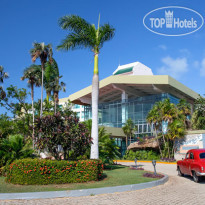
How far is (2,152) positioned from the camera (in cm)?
1344

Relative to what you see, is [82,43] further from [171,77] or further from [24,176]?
[171,77]

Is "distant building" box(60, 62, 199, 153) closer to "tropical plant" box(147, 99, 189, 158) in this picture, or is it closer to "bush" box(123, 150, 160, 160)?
"bush" box(123, 150, 160, 160)

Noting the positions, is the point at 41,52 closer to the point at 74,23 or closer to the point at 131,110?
the point at 74,23

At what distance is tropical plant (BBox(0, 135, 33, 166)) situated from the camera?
44.1ft

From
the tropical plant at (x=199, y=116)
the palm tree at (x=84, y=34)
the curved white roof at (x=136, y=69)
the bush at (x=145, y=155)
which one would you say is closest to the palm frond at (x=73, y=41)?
the palm tree at (x=84, y=34)

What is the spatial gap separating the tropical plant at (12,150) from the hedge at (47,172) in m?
3.14

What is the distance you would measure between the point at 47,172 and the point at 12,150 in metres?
4.77

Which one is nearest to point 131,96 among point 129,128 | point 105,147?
point 129,128

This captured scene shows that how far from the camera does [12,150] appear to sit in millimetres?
13859

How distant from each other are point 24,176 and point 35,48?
18628 mm

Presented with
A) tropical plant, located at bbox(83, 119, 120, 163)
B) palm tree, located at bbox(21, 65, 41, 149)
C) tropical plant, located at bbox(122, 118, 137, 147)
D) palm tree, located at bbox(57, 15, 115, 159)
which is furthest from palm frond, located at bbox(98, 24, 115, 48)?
tropical plant, located at bbox(122, 118, 137, 147)

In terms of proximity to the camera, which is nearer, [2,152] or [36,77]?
[2,152]

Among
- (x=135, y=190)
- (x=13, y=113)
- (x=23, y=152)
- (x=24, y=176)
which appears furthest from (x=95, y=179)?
(x=13, y=113)

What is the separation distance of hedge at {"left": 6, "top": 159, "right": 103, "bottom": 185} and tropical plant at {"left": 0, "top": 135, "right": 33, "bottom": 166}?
3141 millimetres
